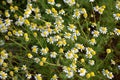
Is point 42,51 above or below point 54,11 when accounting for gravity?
below

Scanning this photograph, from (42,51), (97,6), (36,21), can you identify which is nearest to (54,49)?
(42,51)

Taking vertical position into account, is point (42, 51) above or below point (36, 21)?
below

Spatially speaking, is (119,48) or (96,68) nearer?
(96,68)

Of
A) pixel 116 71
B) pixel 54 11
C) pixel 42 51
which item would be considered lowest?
pixel 116 71

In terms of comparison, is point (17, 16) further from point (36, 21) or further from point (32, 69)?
point (32, 69)

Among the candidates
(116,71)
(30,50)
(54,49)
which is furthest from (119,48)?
(30,50)

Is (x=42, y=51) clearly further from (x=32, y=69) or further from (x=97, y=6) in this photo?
(x=97, y=6)
